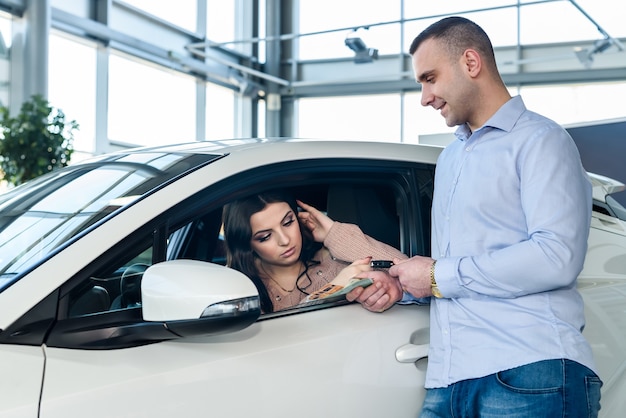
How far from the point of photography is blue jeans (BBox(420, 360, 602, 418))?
5.27ft

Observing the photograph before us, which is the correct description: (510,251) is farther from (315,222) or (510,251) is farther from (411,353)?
(315,222)

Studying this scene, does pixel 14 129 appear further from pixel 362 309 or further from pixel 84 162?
pixel 362 309

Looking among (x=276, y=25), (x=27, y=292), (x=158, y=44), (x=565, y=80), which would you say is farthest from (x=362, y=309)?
(x=276, y=25)

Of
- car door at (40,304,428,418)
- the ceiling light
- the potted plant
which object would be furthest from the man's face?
the ceiling light

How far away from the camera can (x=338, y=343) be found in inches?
67.2

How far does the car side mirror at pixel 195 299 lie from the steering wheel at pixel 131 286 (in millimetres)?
207

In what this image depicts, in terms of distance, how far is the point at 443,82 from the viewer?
5.89 feet

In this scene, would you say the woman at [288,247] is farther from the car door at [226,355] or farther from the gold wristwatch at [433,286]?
the gold wristwatch at [433,286]

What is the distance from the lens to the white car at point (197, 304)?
1373 millimetres

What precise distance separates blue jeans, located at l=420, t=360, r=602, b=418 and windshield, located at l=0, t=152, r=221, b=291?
78cm

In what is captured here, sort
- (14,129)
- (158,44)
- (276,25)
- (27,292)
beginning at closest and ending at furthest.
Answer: (27,292) → (14,129) → (158,44) → (276,25)

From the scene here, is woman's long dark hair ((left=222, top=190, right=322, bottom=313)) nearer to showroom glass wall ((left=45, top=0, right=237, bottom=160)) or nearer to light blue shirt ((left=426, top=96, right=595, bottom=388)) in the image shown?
light blue shirt ((left=426, top=96, right=595, bottom=388))

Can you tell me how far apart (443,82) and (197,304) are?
0.80 metres

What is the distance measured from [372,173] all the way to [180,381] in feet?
2.68
